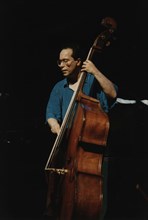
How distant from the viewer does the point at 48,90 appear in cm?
365

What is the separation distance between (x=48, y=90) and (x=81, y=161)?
4.87ft

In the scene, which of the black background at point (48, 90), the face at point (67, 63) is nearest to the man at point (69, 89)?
the face at point (67, 63)

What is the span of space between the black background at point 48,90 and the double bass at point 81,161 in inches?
41.9

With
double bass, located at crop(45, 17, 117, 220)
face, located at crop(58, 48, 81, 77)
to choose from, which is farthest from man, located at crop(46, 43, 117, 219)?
double bass, located at crop(45, 17, 117, 220)

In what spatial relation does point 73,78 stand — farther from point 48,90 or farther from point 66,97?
point 48,90

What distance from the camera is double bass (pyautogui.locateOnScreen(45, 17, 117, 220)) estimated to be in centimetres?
222

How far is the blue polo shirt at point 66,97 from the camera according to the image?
2562 mm

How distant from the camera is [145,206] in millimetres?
3438

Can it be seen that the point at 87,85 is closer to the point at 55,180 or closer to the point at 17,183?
the point at 55,180

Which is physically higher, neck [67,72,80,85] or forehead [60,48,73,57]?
forehead [60,48,73,57]

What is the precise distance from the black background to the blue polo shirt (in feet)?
2.71

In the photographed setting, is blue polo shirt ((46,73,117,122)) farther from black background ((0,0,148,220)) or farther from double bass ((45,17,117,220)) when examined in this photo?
black background ((0,0,148,220))

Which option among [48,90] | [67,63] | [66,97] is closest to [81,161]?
[66,97]

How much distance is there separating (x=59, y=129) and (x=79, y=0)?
127 cm
